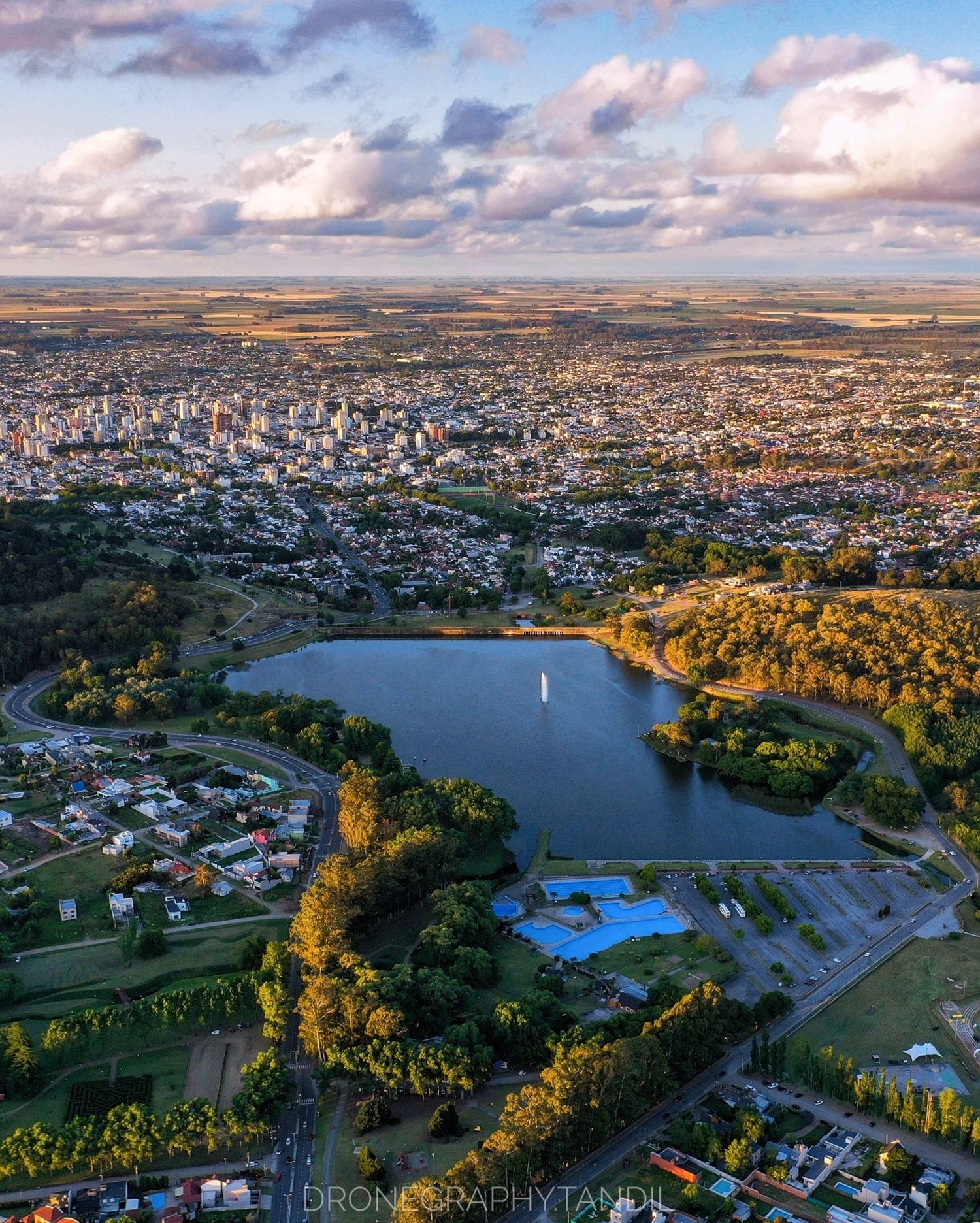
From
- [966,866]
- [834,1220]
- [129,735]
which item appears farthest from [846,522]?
[834,1220]

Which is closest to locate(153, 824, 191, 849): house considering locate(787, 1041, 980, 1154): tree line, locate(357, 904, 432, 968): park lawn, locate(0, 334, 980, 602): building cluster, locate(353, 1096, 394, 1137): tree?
locate(357, 904, 432, 968): park lawn

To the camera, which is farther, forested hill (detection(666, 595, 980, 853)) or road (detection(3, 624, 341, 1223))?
forested hill (detection(666, 595, 980, 853))

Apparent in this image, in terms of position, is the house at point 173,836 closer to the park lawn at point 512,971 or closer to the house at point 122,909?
the house at point 122,909

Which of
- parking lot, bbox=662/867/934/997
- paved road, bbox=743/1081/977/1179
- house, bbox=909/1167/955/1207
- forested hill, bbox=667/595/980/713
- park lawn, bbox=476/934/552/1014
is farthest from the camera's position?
forested hill, bbox=667/595/980/713

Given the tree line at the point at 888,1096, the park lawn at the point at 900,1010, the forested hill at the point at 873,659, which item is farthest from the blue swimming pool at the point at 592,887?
the forested hill at the point at 873,659

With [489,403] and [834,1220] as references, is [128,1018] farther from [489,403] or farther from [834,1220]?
[489,403]

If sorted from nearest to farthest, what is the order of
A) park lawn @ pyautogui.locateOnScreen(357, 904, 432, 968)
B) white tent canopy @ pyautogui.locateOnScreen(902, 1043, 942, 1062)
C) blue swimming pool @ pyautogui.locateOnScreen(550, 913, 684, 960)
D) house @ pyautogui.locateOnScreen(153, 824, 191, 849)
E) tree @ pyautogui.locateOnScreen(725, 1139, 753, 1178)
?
1. tree @ pyautogui.locateOnScreen(725, 1139, 753, 1178)
2. white tent canopy @ pyautogui.locateOnScreen(902, 1043, 942, 1062)
3. park lawn @ pyautogui.locateOnScreen(357, 904, 432, 968)
4. blue swimming pool @ pyautogui.locateOnScreen(550, 913, 684, 960)
5. house @ pyautogui.locateOnScreen(153, 824, 191, 849)

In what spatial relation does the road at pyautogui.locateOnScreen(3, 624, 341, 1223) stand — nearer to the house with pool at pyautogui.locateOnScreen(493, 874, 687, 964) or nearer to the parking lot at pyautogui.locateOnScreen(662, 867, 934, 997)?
the house with pool at pyautogui.locateOnScreen(493, 874, 687, 964)

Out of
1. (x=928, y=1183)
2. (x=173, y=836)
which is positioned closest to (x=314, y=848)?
(x=173, y=836)
